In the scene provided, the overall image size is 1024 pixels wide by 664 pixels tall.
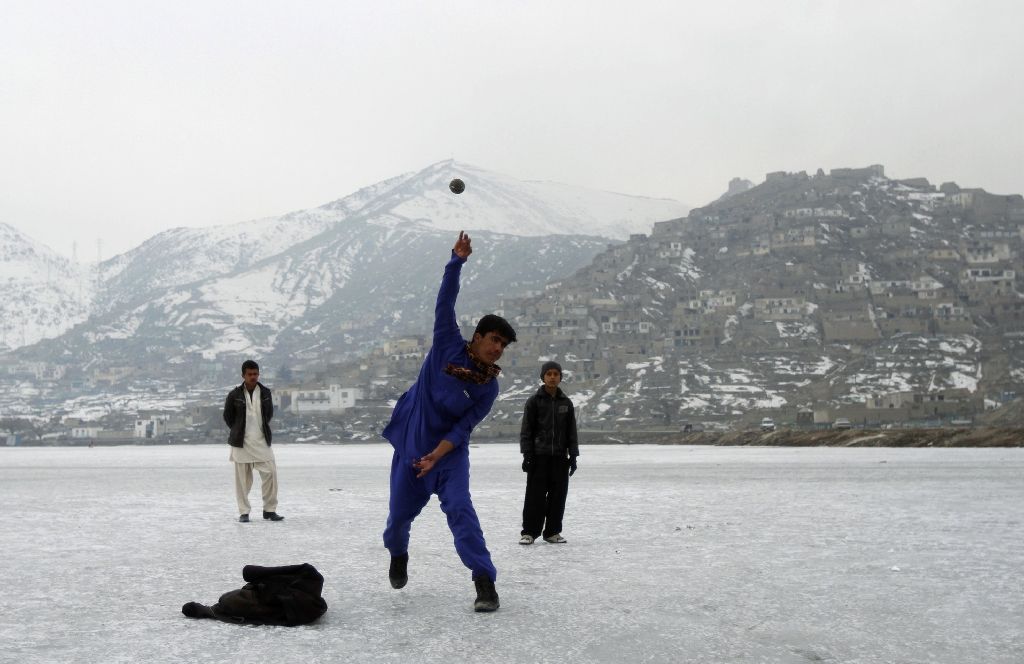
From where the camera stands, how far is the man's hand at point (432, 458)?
6164 mm

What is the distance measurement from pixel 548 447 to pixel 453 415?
392cm

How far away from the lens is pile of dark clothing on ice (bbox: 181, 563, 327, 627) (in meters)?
5.71

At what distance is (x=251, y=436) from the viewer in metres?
12.0

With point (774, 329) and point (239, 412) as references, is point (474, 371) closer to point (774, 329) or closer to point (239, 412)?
point (239, 412)

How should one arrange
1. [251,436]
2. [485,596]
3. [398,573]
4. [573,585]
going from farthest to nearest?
[251,436] < [573,585] < [398,573] < [485,596]

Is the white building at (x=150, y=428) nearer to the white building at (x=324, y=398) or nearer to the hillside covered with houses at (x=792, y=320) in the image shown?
the white building at (x=324, y=398)

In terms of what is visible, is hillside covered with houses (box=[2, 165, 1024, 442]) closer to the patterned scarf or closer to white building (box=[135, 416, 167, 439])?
white building (box=[135, 416, 167, 439])

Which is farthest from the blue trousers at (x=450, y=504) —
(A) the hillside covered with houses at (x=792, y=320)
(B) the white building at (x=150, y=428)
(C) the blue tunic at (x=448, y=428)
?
(B) the white building at (x=150, y=428)

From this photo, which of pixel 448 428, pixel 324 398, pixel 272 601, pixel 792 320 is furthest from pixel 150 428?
pixel 272 601

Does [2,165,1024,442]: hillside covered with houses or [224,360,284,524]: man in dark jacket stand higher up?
[2,165,1024,442]: hillside covered with houses

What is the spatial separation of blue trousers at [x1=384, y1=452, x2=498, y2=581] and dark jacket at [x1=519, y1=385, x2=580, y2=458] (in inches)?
141

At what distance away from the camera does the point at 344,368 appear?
567 feet

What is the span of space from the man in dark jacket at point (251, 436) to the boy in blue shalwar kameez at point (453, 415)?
19.1ft

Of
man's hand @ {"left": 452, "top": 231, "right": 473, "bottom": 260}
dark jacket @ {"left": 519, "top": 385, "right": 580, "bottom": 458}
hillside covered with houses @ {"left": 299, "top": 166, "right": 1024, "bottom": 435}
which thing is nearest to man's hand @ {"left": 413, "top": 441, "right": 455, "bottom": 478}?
man's hand @ {"left": 452, "top": 231, "right": 473, "bottom": 260}
